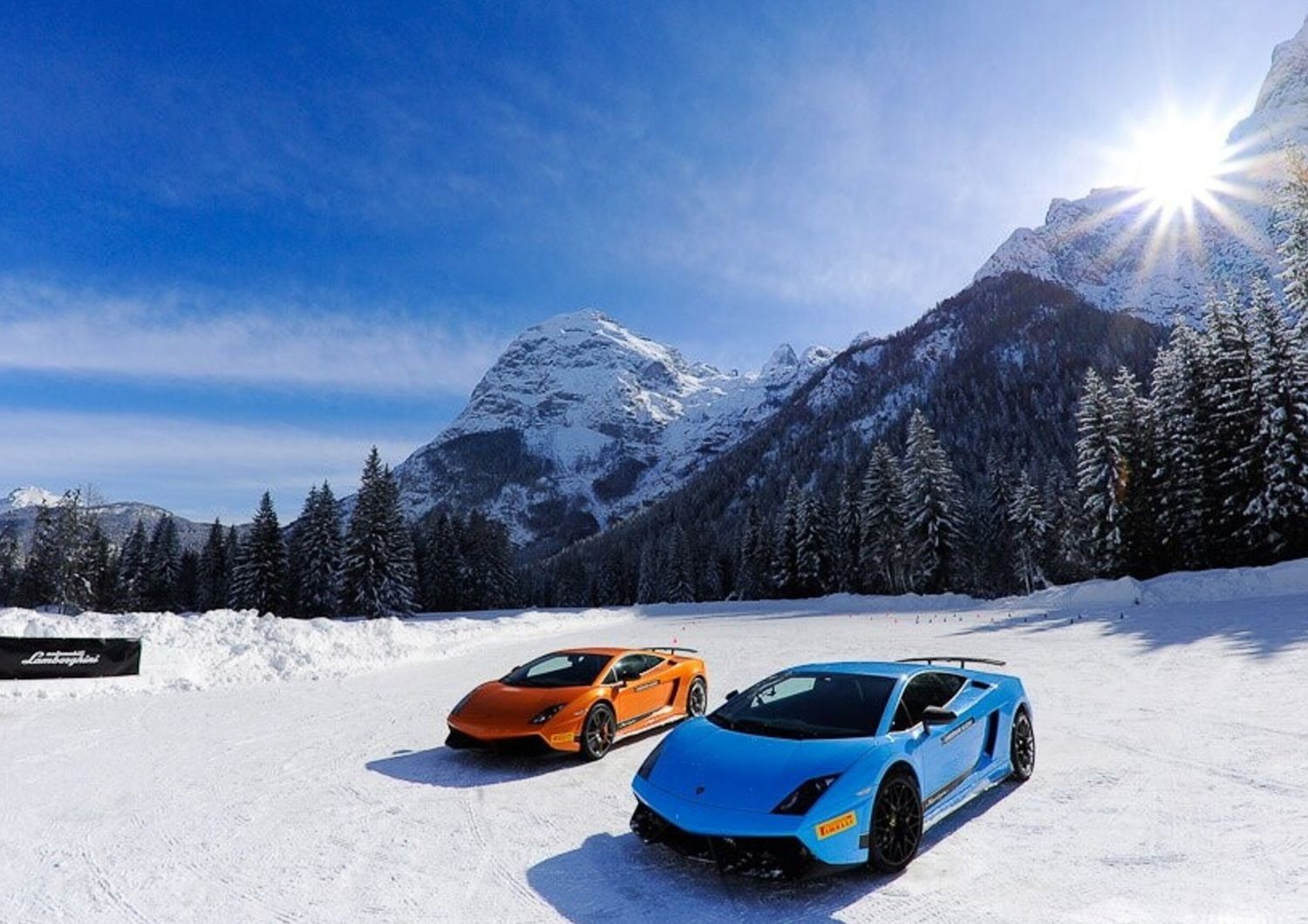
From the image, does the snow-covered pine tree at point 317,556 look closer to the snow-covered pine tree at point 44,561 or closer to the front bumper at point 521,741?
the snow-covered pine tree at point 44,561

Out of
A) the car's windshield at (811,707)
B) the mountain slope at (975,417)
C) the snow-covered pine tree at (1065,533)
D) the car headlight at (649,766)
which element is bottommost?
the car headlight at (649,766)

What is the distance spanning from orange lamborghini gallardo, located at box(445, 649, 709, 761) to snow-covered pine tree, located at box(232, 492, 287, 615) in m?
55.5

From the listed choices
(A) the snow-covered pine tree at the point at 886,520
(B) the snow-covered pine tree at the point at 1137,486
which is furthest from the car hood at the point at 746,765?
(A) the snow-covered pine tree at the point at 886,520

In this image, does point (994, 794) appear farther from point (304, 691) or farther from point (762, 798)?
point (304, 691)

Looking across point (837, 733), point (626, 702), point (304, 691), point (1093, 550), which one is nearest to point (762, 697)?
point (837, 733)

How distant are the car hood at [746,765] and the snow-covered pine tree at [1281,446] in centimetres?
3798

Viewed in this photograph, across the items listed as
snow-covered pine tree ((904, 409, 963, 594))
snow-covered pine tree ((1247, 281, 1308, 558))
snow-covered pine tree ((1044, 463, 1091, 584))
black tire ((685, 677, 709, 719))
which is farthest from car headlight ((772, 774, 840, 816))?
snow-covered pine tree ((1044, 463, 1091, 584))

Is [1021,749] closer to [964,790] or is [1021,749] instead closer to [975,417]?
[964,790]

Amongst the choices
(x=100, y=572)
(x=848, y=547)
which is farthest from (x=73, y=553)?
(x=848, y=547)

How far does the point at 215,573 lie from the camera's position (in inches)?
2817

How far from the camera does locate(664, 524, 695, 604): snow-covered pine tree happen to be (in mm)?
74625

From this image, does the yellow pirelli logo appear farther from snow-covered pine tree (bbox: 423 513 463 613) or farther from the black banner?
snow-covered pine tree (bbox: 423 513 463 613)

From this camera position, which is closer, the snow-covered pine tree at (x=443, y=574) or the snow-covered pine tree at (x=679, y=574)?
the snow-covered pine tree at (x=443, y=574)

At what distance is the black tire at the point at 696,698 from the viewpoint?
10.5 metres
